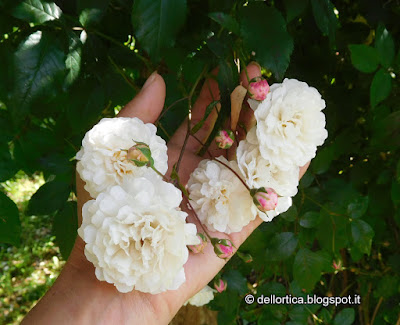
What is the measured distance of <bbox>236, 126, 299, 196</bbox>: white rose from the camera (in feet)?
2.46

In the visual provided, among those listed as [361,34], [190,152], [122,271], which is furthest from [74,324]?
[361,34]

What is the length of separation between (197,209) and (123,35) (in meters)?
0.47

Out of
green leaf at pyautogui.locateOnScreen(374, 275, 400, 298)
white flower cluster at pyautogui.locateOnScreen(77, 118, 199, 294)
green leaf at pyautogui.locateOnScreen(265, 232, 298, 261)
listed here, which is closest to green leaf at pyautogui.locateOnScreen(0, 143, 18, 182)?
white flower cluster at pyautogui.locateOnScreen(77, 118, 199, 294)

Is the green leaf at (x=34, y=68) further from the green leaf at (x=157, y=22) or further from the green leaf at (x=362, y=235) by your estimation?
the green leaf at (x=362, y=235)

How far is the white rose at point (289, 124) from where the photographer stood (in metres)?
0.74

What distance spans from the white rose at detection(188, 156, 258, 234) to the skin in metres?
0.09

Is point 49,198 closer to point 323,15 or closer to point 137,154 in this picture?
point 137,154

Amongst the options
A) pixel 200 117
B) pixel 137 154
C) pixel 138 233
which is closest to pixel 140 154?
pixel 137 154

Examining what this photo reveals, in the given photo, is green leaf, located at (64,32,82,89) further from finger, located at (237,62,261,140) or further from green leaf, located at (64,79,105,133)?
finger, located at (237,62,261,140)

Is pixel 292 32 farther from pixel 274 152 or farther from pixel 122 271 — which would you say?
pixel 122 271

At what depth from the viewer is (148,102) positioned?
2.73ft

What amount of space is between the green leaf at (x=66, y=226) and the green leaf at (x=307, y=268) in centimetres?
57

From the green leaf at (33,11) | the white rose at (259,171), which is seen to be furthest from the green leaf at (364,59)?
the green leaf at (33,11)

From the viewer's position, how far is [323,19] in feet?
2.45
